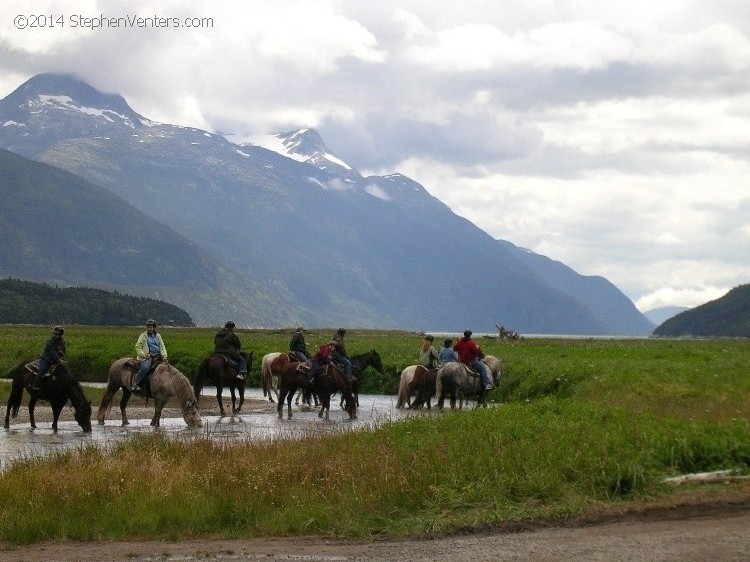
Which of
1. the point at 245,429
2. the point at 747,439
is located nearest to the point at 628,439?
the point at 747,439

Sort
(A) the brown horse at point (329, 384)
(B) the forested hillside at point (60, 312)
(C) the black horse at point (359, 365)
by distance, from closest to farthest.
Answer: (A) the brown horse at point (329, 384), (C) the black horse at point (359, 365), (B) the forested hillside at point (60, 312)

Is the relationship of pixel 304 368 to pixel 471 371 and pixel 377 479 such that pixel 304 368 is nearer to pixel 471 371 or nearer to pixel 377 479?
pixel 471 371

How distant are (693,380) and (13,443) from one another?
19.5 m

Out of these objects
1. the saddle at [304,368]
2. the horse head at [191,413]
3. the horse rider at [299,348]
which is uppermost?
the horse rider at [299,348]

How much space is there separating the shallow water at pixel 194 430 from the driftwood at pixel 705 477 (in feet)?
25.0

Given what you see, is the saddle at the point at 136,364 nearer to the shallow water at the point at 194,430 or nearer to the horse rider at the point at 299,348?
the shallow water at the point at 194,430

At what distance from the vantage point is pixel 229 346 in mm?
34625

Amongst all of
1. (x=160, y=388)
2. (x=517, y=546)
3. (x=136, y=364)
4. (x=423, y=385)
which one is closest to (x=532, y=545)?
(x=517, y=546)

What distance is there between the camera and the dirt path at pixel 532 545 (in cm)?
1195

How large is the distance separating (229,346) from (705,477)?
21431 millimetres

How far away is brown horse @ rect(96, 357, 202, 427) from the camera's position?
28.4 metres

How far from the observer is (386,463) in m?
16.1

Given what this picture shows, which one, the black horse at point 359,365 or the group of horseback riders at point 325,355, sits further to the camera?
the black horse at point 359,365

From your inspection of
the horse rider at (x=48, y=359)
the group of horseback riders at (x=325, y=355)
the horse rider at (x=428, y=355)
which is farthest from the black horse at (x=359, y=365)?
the horse rider at (x=48, y=359)
